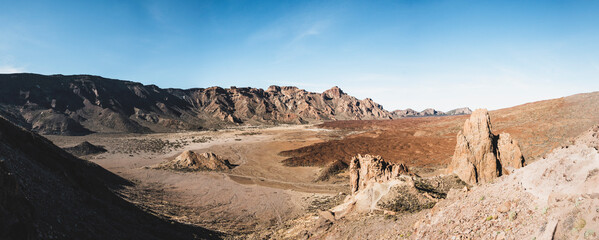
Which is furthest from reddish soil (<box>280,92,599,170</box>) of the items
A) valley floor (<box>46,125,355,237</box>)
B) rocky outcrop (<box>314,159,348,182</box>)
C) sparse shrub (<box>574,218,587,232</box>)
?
sparse shrub (<box>574,218,587,232</box>)

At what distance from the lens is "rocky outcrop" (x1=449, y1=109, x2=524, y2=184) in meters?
15.4

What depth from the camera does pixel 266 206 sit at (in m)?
20.7

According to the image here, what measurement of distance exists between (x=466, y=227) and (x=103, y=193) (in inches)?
669

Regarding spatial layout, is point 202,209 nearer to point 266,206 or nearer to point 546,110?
point 266,206

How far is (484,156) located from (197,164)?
31.9 metres

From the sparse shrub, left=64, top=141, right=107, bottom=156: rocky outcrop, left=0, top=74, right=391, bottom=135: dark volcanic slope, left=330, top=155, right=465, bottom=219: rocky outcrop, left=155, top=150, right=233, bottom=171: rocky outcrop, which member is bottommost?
left=155, top=150, right=233, bottom=171: rocky outcrop

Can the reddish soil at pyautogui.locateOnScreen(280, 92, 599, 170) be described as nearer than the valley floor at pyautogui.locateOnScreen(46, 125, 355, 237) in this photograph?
No

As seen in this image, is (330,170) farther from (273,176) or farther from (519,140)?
(519,140)

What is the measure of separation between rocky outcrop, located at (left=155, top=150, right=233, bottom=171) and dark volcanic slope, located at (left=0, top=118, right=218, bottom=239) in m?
19.0

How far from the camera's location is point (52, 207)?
816 centimetres

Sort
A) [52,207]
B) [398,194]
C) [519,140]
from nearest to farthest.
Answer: [52,207] → [398,194] → [519,140]

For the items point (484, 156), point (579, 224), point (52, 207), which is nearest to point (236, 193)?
point (52, 207)

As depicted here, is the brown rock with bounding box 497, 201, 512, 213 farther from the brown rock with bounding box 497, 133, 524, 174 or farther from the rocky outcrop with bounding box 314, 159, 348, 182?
the rocky outcrop with bounding box 314, 159, 348, 182

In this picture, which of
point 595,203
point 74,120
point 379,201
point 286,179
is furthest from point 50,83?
point 595,203
